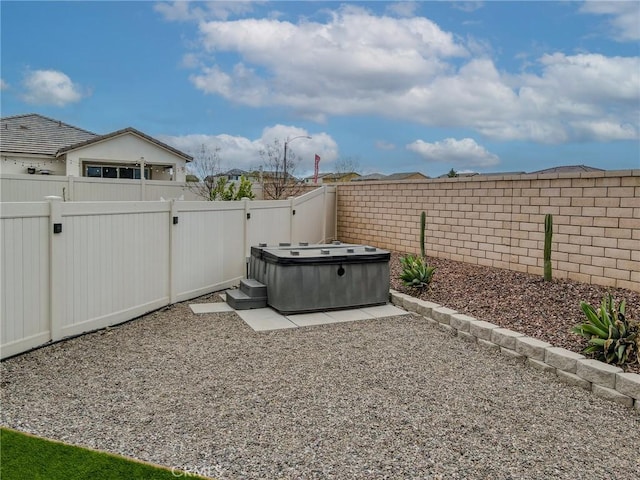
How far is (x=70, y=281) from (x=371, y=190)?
815cm

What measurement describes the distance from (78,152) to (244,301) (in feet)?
49.3

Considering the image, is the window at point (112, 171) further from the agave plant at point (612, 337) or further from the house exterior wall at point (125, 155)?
the agave plant at point (612, 337)

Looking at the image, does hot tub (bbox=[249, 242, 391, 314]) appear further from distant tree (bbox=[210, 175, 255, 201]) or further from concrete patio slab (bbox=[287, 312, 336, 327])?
distant tree (bbox=[210, 175, 255, 201])

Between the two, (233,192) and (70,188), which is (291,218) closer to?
(233,192)

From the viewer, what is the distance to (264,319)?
6.61 m

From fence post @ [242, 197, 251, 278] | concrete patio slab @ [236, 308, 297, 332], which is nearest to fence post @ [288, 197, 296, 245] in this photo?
fence post @ [242, 197, 251, 278]

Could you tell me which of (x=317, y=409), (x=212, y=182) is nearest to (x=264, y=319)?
(x=317, y=409)

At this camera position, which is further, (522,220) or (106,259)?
(522,220)

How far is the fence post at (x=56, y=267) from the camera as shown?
4934 millimetres

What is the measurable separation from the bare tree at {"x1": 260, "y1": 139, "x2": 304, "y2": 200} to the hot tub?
845 cm

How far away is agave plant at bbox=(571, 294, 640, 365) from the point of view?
177 inches

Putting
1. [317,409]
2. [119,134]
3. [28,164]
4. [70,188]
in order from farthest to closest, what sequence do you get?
[119,134] < [28,164] < [70,188] < [317,409]

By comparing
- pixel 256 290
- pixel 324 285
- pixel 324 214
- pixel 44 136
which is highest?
pixel 44 136

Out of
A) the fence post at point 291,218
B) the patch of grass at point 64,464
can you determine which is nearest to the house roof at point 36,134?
the fence post at point 291,218
